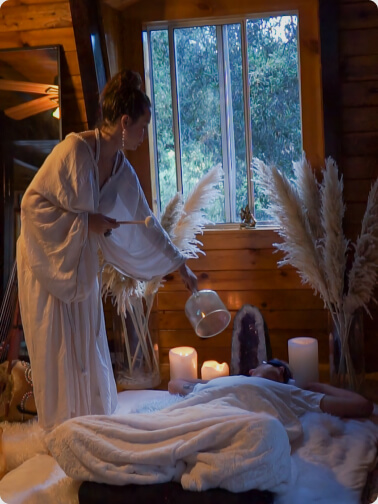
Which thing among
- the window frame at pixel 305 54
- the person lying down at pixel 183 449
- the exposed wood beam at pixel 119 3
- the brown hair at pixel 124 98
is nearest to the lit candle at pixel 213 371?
the person lying down at pixel 183 449

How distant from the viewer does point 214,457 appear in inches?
70.4

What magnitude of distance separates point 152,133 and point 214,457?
6.07 ft

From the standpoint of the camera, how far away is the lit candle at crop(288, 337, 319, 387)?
109 inches

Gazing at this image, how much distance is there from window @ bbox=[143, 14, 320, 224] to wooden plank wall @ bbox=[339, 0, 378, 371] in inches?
12.1

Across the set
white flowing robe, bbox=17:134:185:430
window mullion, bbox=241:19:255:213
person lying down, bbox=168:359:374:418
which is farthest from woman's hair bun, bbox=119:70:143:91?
person lying down, bbox=168:359:374:418

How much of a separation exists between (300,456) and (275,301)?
1.14 meters

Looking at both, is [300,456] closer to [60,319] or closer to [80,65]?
[60,319]

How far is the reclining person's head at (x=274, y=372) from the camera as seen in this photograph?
250 cm

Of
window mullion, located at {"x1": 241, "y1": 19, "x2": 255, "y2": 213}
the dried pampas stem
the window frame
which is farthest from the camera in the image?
window mullion, located at {"x1": 241, "y1": 19, "x2": 255, "y2": 213}

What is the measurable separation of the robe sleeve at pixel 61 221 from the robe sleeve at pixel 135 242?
231 millimetres

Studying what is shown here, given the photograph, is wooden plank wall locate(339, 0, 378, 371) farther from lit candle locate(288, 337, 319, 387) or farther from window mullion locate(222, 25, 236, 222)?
window mullion locate(222, 25, 236, 222)

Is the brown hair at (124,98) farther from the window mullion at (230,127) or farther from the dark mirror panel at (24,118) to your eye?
the window mullion at (230,127)

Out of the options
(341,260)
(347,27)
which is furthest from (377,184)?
(347,27)

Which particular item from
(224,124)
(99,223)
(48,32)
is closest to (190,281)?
(99,223)
